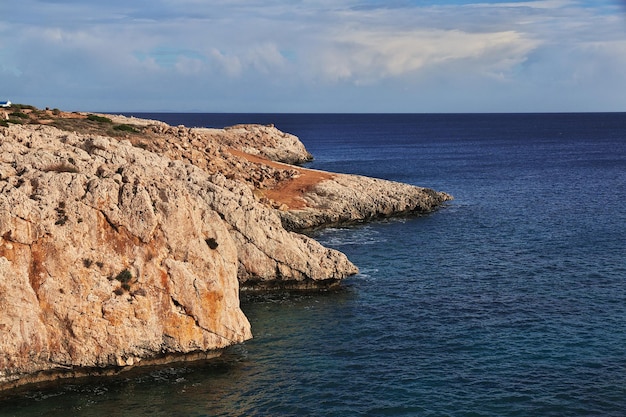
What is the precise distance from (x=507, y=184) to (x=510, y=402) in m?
86.5

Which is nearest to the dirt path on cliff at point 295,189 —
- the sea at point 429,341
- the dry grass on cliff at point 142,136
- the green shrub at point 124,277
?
the dry grass on cliff at point 142,136

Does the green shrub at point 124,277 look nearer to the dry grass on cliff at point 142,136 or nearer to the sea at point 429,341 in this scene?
the sea at point 429,341

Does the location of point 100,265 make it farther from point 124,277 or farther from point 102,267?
point 124,277

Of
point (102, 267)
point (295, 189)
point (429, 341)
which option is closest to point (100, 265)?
point (102, 267)

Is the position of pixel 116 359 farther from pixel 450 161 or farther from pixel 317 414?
pixel 450 161

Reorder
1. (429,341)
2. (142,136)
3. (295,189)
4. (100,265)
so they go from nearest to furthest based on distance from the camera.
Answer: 1. (100,265)
2. (429,341)
3. (295,189)
4. (142,136)

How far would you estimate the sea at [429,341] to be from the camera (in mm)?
35781

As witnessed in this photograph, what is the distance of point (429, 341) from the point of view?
44469 mm

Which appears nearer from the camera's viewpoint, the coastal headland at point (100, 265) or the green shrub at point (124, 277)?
the coastal headland at point (100, 265)

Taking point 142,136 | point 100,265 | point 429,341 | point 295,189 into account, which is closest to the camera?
point 100,265

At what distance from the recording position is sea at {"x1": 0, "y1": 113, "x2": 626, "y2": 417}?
1409 inches

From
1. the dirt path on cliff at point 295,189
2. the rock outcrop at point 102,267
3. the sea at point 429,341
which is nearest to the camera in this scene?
the sea at point 429,341

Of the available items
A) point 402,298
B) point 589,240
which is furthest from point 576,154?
point 402,298

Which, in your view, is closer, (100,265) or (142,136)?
(100,265)
